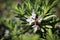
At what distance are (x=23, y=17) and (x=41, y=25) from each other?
0.13 meters

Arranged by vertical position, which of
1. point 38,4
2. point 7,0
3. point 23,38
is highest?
point 7,0

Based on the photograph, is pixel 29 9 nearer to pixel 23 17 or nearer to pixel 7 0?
pixel 23 17

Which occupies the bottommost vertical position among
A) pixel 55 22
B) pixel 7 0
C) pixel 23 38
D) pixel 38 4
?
pixel 23 38

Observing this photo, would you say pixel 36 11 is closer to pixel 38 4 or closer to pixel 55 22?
pixel 38 4

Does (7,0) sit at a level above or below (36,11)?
above

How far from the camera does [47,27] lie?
3.74 ft

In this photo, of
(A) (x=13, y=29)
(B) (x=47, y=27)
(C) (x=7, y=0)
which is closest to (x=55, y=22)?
(B) (x=47, y=27)

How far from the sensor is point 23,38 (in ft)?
3.23

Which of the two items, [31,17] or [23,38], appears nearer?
[23,38]

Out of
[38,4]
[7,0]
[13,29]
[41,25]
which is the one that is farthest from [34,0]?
[7,0]

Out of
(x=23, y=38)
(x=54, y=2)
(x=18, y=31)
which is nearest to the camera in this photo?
(x=23, y=38)

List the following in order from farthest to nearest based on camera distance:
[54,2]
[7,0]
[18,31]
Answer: [7,0] → [18,31] → [54,2]

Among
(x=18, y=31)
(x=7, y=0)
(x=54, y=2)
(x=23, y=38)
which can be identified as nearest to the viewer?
(x=23, y=38)

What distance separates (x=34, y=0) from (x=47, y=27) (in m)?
0.20
